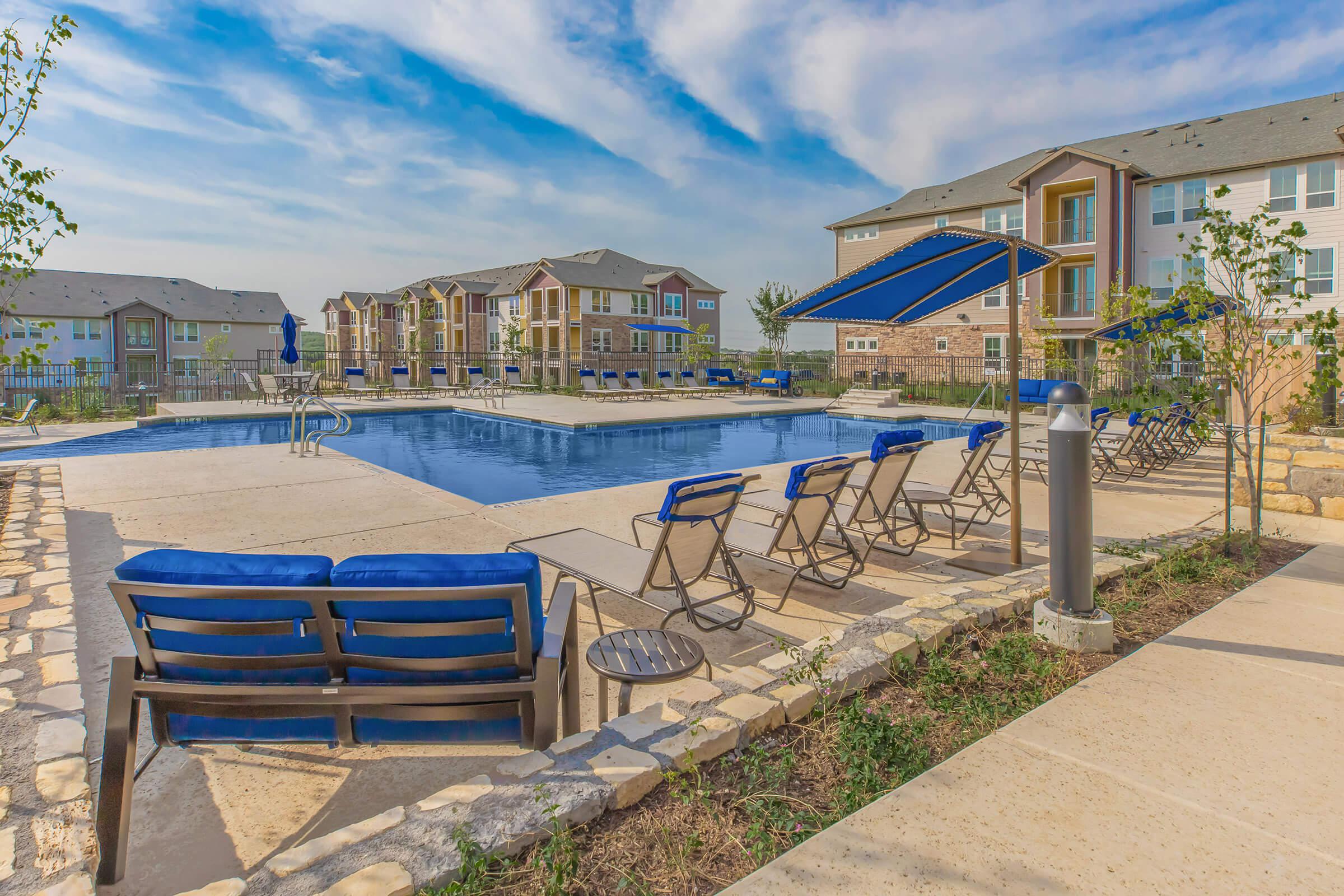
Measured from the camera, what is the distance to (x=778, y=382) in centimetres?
2428

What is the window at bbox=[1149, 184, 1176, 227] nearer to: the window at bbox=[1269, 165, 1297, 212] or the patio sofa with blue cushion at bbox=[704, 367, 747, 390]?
the window at bbox=[1269, 165, 1297, 212]

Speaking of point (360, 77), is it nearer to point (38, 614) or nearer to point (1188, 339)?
point (38, 614)

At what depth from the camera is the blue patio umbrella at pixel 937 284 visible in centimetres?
489

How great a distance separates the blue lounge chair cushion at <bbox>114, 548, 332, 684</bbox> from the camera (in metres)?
2.00

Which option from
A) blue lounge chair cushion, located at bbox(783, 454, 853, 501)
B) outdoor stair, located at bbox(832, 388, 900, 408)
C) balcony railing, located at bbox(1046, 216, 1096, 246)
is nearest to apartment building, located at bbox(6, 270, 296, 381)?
outdoor stair, located at bbox(832, 388, 900, 408)

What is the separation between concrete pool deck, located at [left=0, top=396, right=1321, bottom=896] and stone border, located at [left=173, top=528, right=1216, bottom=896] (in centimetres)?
44

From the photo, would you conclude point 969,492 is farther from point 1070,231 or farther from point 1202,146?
point 1202,146

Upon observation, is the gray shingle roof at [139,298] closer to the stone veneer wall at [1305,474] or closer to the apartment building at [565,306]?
the apartment building at [565,306]

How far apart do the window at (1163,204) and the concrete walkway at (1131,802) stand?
2903cm

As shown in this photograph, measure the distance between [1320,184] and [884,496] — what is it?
27.8 meters

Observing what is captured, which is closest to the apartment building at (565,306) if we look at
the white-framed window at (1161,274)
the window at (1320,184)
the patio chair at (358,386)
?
the patio chair at (358,386)

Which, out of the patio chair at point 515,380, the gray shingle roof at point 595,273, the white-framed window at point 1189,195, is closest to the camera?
the white-framed window at point 1189,195

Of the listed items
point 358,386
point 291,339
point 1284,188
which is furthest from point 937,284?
point 1284,188

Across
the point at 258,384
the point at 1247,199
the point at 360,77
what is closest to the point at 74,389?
the point at 258,384
